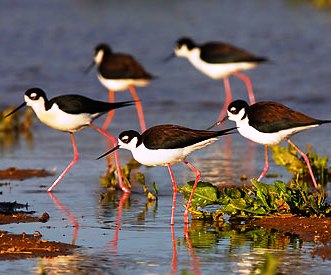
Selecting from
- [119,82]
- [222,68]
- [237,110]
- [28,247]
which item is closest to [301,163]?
[237,110]

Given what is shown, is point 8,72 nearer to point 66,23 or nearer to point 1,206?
point 66,23

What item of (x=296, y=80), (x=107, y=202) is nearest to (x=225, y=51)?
(x=296, y=80)

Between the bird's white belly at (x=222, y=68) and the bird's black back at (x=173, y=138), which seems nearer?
the bird's black back at (x=173, y=138)

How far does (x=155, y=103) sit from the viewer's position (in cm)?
1573

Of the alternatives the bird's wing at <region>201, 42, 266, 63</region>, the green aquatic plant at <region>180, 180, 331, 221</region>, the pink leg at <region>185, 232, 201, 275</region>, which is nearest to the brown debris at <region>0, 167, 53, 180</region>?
the green aquatic plant at <region>180, 180, 331, 221</region>

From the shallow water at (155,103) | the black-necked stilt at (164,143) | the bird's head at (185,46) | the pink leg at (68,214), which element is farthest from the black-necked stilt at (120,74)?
the black-necked stilt at (164,143)

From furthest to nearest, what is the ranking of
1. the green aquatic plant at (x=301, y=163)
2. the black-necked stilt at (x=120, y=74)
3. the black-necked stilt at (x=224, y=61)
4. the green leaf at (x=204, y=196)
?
the black-necked stilt at (x=224, y=61) < the black-necked stilt at (x=120, y=74) < the green aquatic plant at (x=301, y=163) < the green leaf at (x=204, y=196)

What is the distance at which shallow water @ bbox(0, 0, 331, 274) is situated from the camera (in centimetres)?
699

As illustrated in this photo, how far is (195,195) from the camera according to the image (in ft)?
27.3

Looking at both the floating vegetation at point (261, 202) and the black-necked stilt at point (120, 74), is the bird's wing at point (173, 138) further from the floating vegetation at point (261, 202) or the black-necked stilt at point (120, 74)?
the black-necked stilt at point (120, 74)

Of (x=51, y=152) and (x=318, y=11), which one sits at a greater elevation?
(x=318, y=11)

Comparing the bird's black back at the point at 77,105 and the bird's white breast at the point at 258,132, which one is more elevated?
the bird's black back at the point at 77,105

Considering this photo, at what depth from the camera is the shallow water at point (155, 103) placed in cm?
699

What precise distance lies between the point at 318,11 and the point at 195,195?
55.3 ft
